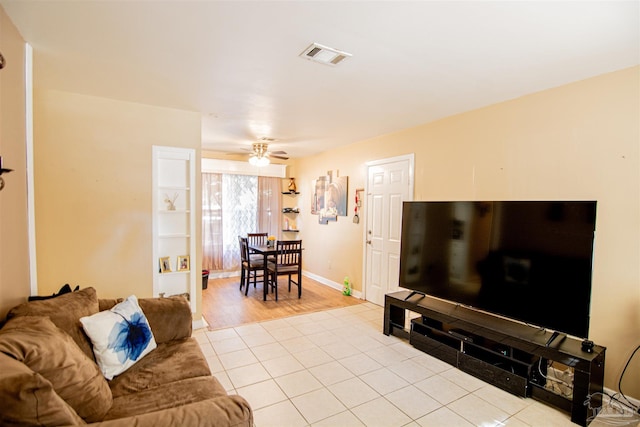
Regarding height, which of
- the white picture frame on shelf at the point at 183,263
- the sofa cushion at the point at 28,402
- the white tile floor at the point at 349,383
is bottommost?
the white tile floor at the point at 349,383

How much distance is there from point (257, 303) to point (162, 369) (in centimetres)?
276

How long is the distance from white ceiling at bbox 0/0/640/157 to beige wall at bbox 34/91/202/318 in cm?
22

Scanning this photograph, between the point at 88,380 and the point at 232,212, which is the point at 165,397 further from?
the point at 232,212

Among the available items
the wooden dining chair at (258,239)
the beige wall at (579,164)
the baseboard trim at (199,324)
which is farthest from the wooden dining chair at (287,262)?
the beige wall at (579,164)

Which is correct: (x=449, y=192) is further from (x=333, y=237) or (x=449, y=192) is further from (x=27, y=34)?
(x=27, y=34)

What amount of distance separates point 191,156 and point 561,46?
3464 millimetres

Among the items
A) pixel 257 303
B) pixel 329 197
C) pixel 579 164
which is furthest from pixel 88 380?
pixel 329 197

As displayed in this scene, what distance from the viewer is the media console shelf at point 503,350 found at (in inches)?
83.8

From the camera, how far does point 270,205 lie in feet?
22.1

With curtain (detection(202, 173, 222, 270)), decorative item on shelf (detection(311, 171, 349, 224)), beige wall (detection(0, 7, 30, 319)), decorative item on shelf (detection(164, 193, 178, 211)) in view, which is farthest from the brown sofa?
curtain (detection(202, 173, 222, 270))

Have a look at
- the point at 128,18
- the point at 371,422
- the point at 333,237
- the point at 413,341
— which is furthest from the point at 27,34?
the point at 333,237

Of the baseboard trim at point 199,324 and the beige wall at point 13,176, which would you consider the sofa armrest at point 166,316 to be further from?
the baseboard trim at point 199,324

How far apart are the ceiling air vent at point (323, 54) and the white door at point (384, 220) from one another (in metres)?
2.12

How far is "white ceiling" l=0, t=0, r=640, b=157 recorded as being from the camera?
1698 millimetres
